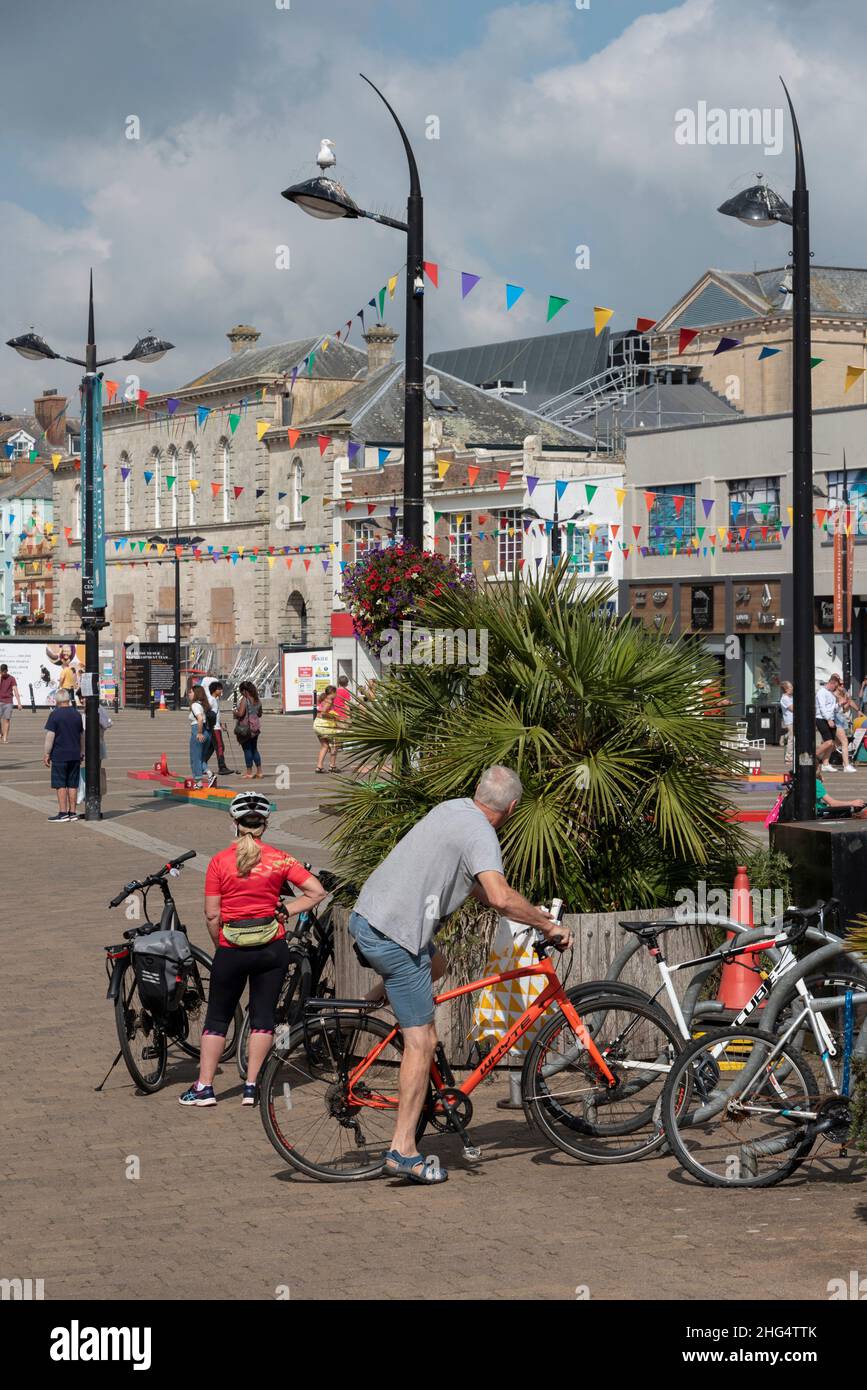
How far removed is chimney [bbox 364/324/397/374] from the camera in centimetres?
7919

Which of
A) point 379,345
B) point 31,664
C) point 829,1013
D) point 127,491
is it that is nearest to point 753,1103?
point 829,1013

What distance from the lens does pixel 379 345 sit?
79.6 metres

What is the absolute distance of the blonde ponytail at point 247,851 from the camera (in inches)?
324

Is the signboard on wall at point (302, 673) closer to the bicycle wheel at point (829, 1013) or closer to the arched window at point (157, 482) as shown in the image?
the arched window at point (157, 482)

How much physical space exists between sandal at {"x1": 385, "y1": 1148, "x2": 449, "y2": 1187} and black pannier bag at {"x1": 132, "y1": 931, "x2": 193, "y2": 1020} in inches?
79.1

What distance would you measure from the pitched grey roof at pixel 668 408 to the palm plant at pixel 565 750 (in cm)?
5124

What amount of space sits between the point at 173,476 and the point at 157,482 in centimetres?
202

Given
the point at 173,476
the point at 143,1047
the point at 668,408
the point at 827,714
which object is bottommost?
the point at 143,1047

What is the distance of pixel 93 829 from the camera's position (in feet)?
69.6

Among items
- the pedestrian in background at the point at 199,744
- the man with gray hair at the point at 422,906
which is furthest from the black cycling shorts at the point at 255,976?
the pedestrian in background at the point at 199,744

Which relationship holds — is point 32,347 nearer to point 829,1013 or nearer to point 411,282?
point 411,282

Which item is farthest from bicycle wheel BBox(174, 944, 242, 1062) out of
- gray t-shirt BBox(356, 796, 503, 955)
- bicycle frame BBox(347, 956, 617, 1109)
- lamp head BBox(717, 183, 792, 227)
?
lamp head BBox(717, 183, 792, 227)

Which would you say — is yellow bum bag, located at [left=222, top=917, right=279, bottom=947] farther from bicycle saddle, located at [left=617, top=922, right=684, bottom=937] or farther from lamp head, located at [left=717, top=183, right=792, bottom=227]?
lamp head, located at [left=717, top=183, right=792, bottom=227]

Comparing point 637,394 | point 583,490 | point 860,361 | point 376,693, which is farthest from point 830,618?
point 376,693
